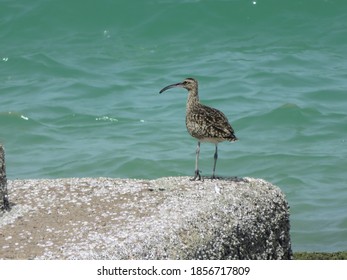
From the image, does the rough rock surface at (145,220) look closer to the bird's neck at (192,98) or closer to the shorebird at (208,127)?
the shorebird at (208,127)

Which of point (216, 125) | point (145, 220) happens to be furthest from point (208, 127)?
point (145, 220)

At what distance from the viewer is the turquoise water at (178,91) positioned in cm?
1780

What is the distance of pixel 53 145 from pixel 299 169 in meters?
4.75

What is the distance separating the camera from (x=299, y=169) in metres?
17.7

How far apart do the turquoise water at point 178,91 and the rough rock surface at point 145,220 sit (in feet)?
13.0

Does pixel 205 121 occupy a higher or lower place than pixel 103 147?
higher

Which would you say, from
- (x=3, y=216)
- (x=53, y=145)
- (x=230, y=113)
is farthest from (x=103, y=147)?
(x=3, y=216)

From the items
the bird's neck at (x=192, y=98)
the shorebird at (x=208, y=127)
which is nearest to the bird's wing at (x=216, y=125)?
the shorebird at (x=208, y=127)

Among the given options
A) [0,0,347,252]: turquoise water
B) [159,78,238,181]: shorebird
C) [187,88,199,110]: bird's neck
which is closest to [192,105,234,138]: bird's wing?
[159,78,238,181]: shorebird

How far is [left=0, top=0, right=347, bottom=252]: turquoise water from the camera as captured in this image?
58.4 ft

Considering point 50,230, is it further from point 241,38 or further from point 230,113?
point 241,38
